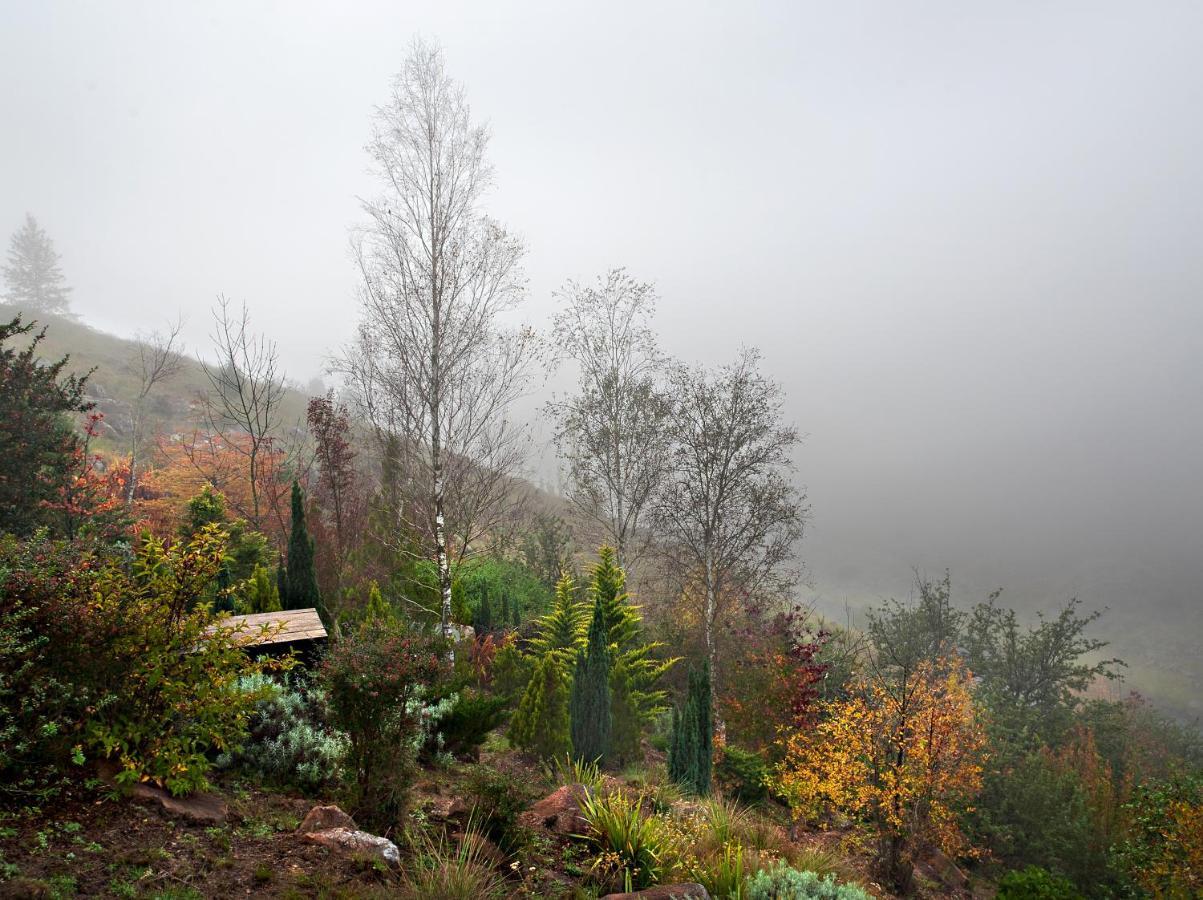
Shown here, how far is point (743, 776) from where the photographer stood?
11.5 m

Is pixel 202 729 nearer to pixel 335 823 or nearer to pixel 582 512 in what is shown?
pixel 335 823

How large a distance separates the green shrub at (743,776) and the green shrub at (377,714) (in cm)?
840

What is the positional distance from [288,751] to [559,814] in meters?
2.74

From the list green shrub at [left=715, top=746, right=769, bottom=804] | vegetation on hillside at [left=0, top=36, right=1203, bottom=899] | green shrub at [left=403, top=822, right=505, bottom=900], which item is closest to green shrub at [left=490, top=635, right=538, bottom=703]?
vegetation on hillside at [left=0, top=36, right=1203, bottom=899]

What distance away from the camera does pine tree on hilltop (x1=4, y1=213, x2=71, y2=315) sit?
68.2 meters

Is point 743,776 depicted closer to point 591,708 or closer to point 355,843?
point 591,708

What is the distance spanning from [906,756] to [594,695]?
5.59 m

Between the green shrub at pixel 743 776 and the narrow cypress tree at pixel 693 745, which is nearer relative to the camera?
the narrow cypress tree at pixel 693 745

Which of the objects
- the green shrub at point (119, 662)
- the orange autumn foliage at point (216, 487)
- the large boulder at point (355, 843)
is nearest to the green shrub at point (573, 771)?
the large boulder at point (355, 843)

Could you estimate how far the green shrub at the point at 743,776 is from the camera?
37.8 ft

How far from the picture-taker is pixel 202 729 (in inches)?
183

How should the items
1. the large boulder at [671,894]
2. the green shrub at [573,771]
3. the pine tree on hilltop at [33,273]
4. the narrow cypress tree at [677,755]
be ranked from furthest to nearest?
1. the pine tree on hilltop at [33,273]
2. the narrow cypress tree at [677,755]
3. the green shrub at [573,771]
4. the large boulder at [671,894]

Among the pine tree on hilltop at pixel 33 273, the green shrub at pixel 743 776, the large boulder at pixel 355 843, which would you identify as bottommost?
the green shrub at pixel 743 776

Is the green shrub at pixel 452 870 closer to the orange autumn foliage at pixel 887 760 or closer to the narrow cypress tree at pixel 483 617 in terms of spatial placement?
the orange autumn foliage at pixel 887 760
